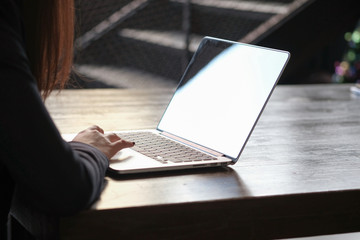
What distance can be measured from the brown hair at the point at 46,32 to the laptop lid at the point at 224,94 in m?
0.30

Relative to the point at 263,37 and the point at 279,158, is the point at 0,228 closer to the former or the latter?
the point at 279,158

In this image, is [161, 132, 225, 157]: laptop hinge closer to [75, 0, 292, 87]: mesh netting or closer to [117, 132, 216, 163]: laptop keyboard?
[117, 132, 216, 163]: laptop keyboard

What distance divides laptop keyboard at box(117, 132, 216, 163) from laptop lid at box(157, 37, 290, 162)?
36 mm

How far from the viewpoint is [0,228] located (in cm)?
97

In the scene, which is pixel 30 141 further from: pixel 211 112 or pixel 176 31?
pixel 176 31

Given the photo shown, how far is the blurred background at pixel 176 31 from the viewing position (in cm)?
312

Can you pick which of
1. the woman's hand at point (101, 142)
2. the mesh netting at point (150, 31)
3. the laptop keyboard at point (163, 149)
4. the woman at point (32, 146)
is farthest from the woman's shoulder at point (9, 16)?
the mesh netting at point (150, 31)

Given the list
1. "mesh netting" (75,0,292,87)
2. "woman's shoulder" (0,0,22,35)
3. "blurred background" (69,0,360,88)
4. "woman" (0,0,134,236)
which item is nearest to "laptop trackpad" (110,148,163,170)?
"woman" (0,0,134,236)

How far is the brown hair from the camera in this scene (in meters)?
0.98

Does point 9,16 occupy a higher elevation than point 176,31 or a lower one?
higher

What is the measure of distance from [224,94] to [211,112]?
46 mm

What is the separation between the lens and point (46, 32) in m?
1.00

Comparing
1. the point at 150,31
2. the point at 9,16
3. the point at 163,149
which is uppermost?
the point at 9,16

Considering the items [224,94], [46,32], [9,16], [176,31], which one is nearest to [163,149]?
[224,94]
